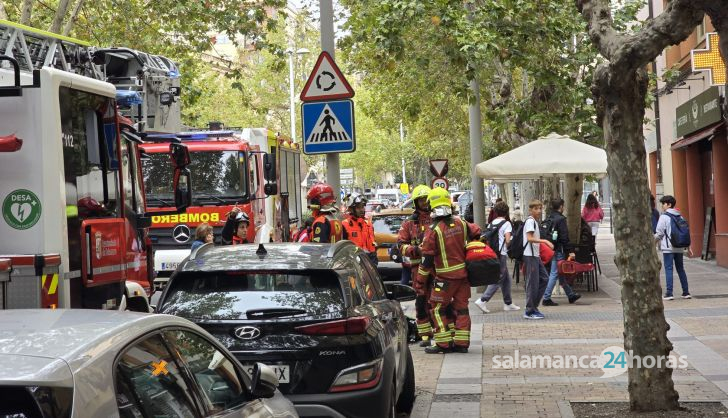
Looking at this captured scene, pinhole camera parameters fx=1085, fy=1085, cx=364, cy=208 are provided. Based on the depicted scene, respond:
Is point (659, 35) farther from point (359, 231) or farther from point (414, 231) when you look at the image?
point (359, 231)

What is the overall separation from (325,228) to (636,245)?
15.2 feet

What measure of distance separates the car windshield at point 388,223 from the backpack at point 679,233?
253 inches

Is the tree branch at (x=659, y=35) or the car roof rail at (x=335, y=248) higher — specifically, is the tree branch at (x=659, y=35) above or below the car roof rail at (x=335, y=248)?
above

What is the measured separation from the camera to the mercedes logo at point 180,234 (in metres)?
17.2

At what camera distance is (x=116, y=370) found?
3.60 m

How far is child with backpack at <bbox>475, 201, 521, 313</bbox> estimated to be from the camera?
1716 centimetres

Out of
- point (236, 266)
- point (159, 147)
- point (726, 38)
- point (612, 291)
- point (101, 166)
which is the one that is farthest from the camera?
point (612, 291)

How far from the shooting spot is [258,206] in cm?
1847

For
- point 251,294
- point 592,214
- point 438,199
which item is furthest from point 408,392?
point 592,214

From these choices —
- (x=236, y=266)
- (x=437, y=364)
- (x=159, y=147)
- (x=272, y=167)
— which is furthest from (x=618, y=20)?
(x=236, y=266)

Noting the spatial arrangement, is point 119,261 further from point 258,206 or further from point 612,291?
point 612,291

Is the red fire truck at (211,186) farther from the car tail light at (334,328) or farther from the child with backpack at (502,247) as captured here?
the car tail light at (334,328)

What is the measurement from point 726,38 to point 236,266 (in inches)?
151

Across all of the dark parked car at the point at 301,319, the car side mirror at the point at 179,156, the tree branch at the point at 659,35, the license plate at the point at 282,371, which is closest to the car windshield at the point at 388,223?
the car side mirror at the point at 179,156
